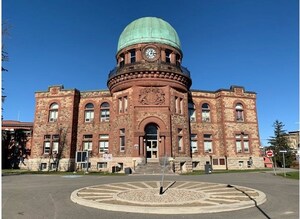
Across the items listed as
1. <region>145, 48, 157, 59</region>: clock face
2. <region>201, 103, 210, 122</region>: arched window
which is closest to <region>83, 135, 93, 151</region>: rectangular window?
<region>145, 48, 157, 59</region>: clock face

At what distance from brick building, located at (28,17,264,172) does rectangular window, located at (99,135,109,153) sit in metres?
0.13

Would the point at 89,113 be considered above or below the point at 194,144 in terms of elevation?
above

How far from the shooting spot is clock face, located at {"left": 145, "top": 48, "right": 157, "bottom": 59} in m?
28.6

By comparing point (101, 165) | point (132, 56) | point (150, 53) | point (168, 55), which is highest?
point (168, 55)

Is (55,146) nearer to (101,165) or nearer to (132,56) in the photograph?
Result: (101,165)

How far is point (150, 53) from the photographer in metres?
28.8

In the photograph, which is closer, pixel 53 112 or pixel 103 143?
pixel 103 143

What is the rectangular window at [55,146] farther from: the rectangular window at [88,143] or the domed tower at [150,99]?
the domed tower at [150,99]

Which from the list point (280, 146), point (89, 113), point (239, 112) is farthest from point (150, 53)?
point (280, 146)

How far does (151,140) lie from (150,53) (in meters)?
10.4

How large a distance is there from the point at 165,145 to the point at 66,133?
44.5 ft

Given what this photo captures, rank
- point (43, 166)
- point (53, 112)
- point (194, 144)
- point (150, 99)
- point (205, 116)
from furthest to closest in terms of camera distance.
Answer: point (205, 116) → point (53, 112) → point (194, 144) → point (43, 166) → point (150, 99)

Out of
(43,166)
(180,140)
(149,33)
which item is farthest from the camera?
(43,166)

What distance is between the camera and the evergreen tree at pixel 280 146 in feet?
124
